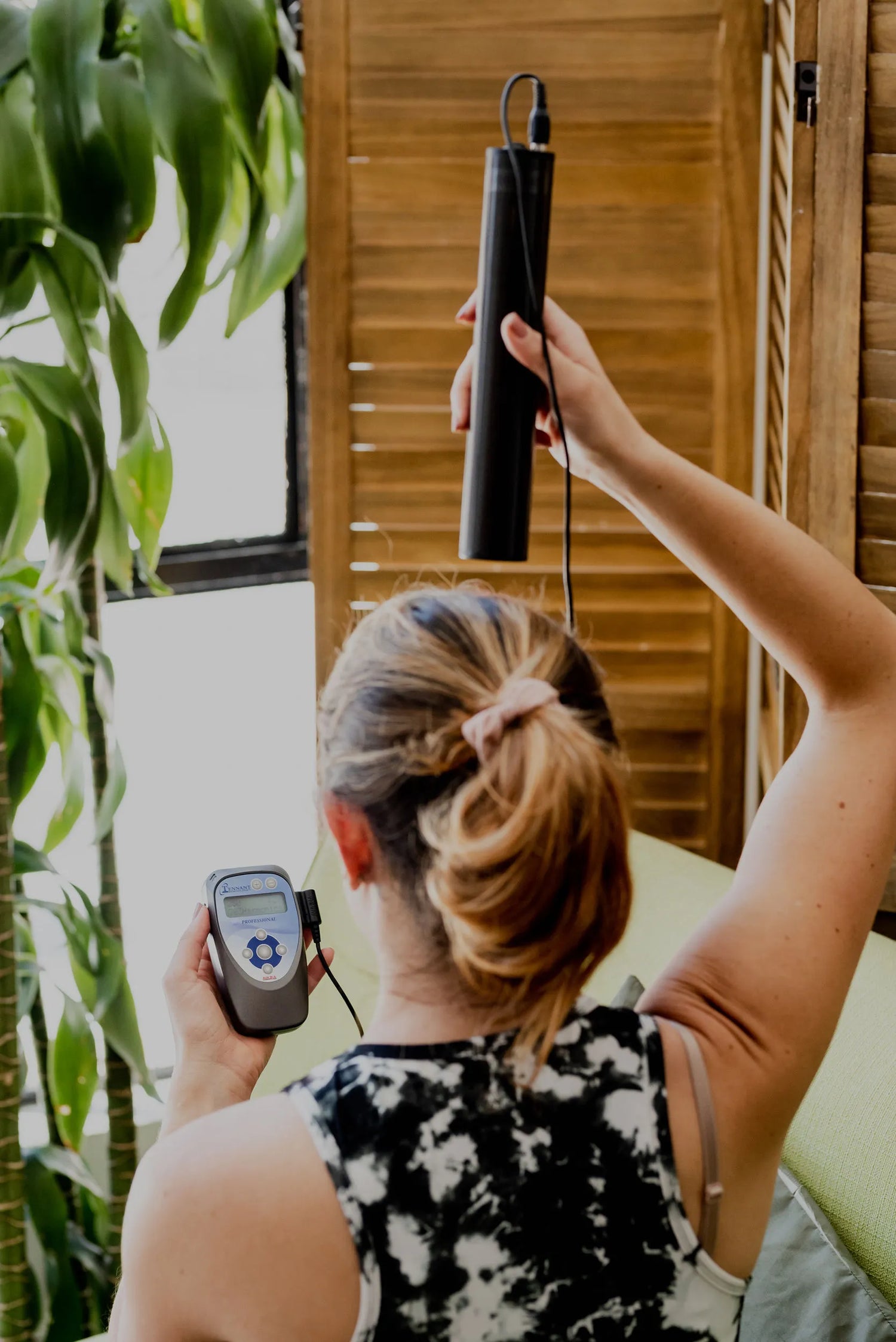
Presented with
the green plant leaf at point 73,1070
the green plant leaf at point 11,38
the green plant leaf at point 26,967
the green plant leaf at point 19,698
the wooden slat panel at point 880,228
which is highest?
the green plant leaf at point 11,38

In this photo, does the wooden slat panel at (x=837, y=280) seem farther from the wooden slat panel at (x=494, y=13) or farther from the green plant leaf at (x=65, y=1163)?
the green plant leaf at (x=65, y=1163)

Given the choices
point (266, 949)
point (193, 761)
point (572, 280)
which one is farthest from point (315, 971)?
point (193, 761)

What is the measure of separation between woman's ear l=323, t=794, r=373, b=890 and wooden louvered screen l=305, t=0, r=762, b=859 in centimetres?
96

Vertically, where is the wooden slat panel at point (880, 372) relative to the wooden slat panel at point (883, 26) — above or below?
below

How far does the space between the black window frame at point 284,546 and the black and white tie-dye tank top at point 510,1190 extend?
163 cm

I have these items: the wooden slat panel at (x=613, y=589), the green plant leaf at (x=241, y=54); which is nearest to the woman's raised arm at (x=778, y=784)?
the green plant leaf at (x=241, y=54)

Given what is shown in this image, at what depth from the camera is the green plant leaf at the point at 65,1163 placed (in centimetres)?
163

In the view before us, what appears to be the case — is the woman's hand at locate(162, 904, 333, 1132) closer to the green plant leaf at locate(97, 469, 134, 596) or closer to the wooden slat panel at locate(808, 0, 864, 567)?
the green plant leaf at locate(97, 469, 134, 596)

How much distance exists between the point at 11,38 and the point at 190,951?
99cm

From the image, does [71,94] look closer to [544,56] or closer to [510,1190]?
[544,56]

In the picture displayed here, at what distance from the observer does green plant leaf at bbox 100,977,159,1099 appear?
160cm

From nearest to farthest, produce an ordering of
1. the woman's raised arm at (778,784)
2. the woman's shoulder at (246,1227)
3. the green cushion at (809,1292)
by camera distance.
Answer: the woman's shoulder at (246,1227)
the woman's raised arm at (778,784)
the green cushion at (809,1292)

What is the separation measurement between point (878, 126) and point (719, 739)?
783 mm

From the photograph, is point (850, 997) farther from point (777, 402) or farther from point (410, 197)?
point (410, 197)
